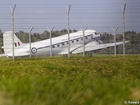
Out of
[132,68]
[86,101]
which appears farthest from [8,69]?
[86,101]

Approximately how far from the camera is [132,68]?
571 inches

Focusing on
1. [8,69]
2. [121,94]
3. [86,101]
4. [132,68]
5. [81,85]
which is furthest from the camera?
[132,68]

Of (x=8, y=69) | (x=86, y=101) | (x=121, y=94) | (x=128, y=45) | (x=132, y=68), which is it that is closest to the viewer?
(x=86, y=101)

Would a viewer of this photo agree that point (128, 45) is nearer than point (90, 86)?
No

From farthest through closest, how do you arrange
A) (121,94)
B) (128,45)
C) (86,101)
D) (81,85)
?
(128,45), (81,85), (121,94), (86,101)

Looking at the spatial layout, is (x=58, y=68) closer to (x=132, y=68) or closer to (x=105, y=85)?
(x=132, y=68)

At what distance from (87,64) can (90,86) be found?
9.25 metres

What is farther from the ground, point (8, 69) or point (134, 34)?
point (134, 34)

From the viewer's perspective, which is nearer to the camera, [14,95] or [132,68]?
[14,95]

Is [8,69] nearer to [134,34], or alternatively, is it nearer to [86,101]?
[86,101]

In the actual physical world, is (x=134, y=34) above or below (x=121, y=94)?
above

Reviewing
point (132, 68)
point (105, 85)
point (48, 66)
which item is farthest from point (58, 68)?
point (105, 85)

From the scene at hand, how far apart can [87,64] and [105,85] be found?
9.15 m

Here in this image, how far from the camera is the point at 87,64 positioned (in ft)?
48.9
